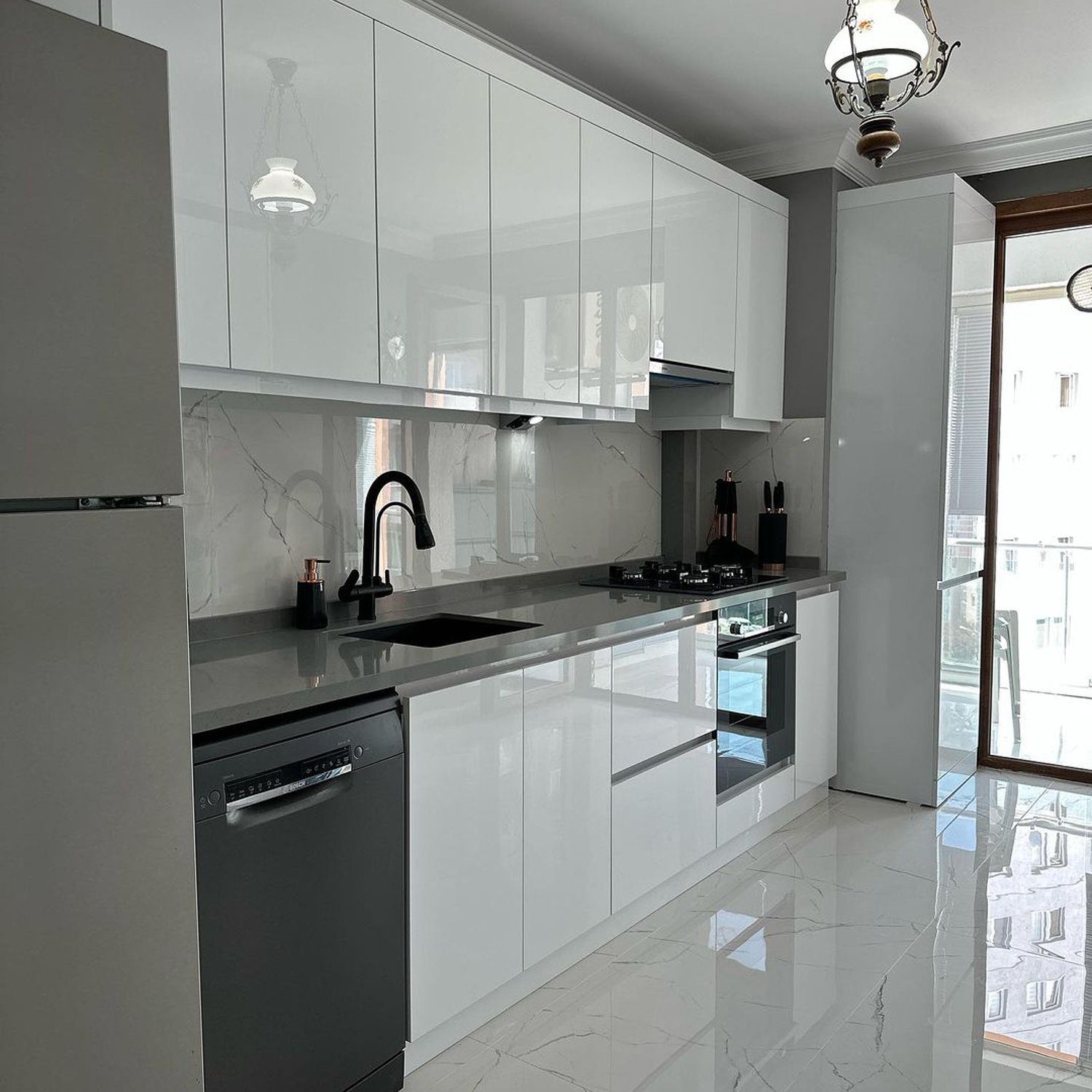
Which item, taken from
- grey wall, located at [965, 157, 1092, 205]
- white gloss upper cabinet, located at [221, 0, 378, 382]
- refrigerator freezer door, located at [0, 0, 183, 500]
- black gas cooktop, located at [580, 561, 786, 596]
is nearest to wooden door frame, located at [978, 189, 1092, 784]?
grey wall, located at [965, 157, 1092, 205]

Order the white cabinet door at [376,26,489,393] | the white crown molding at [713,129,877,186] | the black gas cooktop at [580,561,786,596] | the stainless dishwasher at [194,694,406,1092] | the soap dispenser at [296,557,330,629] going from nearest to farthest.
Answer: the stainless dishwasher at [194,694,406,1092] → the white cabinet door at [376,26,489,393] → the soap dispenser at [296,557,330,629] → the black gas cooktop at [580,561,786,596] → the white crown molding at [713,129,877,186]

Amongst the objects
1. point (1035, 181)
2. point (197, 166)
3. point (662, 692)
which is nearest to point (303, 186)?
point (197, 166)

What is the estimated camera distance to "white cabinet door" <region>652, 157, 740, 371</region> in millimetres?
3334

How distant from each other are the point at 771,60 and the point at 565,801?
246 centimetres

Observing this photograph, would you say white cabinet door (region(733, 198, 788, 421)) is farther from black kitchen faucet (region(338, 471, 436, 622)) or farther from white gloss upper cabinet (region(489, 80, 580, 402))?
black kitchen faucet (region(338, 471, 436, 622))

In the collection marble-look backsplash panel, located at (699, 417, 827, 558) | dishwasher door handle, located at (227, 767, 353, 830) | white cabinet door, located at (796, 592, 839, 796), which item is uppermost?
marble-look backsplash panel, located at (699, 417, 827, 558)

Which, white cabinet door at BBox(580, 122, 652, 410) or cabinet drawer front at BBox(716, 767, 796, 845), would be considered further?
cabinet drawer front at BBox(716, 767, 796, 845)

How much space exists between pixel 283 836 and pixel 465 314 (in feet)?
4.53

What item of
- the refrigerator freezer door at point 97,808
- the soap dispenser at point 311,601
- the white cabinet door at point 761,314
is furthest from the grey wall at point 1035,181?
the refrigerator freezer door at point 97,808

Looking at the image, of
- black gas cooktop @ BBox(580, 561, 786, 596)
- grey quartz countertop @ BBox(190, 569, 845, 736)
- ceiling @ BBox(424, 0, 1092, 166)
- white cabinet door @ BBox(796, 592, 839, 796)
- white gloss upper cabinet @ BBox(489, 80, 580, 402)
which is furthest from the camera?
white cabinet door @ BBox(796, 592, 839, 796)

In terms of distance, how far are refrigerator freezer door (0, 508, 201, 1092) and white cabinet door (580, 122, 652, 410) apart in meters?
1.93

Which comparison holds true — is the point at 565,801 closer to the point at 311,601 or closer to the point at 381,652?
the point at 381,652

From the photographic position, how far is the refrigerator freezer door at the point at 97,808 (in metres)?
1.18

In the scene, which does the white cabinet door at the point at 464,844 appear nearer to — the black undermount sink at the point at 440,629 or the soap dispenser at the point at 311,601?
the black undermount sink at the point at 440,629
